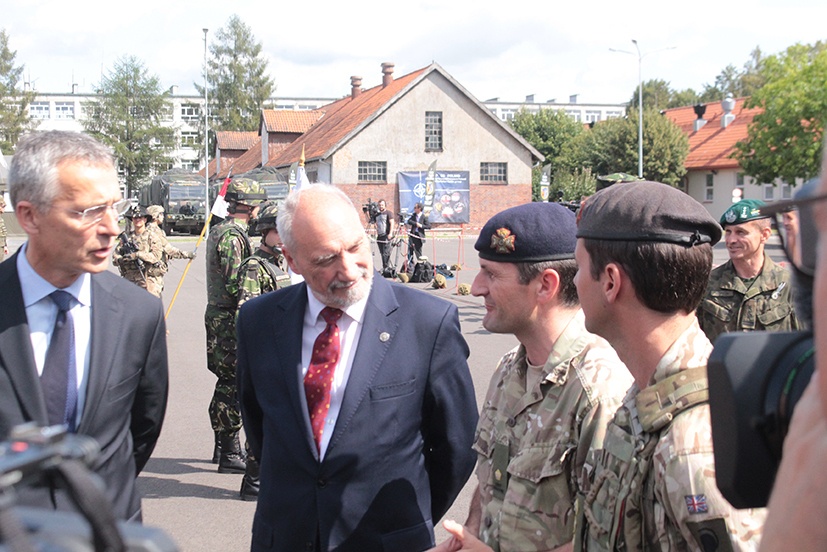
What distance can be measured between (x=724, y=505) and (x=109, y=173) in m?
2.08

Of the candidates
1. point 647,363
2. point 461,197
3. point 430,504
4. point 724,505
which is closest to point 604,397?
point 647,363

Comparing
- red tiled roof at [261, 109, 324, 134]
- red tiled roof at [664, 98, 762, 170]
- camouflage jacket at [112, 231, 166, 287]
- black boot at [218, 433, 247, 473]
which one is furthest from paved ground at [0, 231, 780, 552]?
red tiled roof at [261, 109, 324, 134]

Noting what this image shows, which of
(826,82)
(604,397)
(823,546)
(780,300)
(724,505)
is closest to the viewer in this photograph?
(823,546)

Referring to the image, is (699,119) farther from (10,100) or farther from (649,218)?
(649,218)

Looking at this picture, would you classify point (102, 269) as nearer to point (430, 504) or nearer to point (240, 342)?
point (240, 342)

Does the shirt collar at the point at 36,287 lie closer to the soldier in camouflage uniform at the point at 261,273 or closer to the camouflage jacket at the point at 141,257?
the soldier in camouflage uniform at the point at 261,273

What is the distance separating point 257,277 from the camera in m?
6.75

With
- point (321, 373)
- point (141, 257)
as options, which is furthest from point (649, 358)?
point (141, 257)

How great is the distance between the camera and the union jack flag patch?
1854mm

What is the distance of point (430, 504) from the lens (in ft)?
10.7

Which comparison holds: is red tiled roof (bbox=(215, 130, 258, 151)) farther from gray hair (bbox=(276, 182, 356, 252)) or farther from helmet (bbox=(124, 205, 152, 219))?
gray hair (bbox=(276, 182, 356, 252))

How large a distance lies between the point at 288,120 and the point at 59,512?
63544 millimetres

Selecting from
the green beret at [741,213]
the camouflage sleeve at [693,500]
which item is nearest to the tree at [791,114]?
the green beret at [741,213]

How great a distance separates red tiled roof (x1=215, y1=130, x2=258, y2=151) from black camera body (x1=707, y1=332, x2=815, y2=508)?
7413 cm
